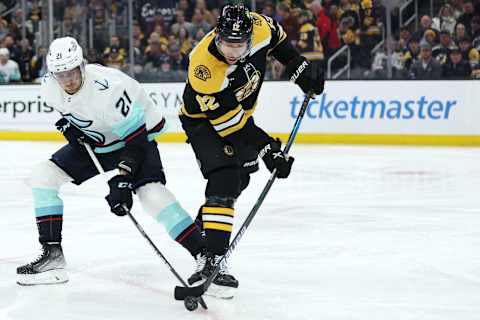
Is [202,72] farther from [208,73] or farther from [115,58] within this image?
[115,58]

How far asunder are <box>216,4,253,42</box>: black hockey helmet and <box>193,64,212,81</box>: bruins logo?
149 mm

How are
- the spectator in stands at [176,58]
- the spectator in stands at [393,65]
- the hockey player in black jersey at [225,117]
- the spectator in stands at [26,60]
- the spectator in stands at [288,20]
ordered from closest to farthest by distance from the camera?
the hockey player in black jersey at [225,117] < the spectator in stands at [393,65] < the spectator in stands at [288,20] < the spectator in stands at [176,58] < the spectator in stands at [26,60]

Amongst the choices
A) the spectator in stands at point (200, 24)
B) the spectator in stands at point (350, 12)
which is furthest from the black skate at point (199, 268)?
the spectator in stands at point (200, 24)

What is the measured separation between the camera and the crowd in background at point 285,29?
9570 millimetres

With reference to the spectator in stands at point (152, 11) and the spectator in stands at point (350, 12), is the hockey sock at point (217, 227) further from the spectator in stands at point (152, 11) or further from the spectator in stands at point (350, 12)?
the spectator in stands at point (152, 11)

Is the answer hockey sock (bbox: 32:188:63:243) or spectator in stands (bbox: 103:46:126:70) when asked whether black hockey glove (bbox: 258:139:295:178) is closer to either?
hockey sock (bbox: 32:188:63:243)

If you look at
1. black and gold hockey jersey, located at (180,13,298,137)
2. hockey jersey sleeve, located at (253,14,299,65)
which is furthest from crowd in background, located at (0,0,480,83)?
black and gold hockey jersey, located at (180,13,298,137)

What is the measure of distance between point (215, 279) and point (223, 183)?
0.35m

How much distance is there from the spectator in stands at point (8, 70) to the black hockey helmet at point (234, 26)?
8.45 metres

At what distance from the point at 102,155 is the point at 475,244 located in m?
1.91

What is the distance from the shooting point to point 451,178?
6.86 m

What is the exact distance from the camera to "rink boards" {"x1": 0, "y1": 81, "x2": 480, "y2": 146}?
30.8ft

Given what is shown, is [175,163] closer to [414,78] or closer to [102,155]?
[414,78]

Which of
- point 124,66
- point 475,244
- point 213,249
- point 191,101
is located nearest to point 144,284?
point 213,249
